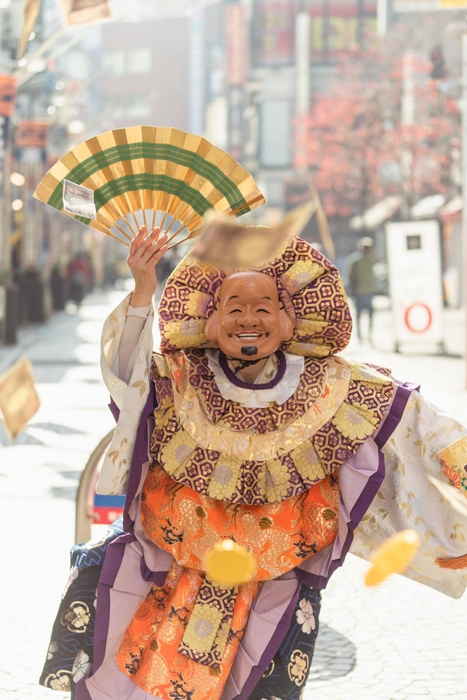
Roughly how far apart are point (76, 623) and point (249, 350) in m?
0.96

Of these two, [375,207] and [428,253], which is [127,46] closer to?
[375,207]

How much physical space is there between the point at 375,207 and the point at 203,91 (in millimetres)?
50413

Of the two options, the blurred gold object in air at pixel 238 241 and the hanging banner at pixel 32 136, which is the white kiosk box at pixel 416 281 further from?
the blurred gold object in air at pixel 238 241

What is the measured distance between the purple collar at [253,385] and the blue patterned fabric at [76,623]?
58 cm

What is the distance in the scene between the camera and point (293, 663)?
322 centimetres

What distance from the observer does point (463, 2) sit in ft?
35.2

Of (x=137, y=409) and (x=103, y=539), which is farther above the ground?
(x=137, y=409)

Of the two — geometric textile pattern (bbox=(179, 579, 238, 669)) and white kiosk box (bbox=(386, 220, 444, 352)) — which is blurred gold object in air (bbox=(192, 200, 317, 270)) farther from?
white kiosk box (bbox=(386, 220, 444, 352))

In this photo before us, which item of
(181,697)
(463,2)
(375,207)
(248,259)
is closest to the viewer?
(248,259)

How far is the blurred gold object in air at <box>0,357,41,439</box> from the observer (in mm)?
5262

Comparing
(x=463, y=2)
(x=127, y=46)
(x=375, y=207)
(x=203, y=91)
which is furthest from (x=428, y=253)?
(x=127, y=46)

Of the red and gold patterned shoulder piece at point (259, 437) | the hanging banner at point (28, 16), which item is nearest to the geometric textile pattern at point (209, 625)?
the red and gold patterned shoulder piece at point (259, 437)

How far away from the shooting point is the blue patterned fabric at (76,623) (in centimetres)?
327

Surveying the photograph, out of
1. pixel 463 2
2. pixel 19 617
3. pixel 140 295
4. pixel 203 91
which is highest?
pixel 203 91
